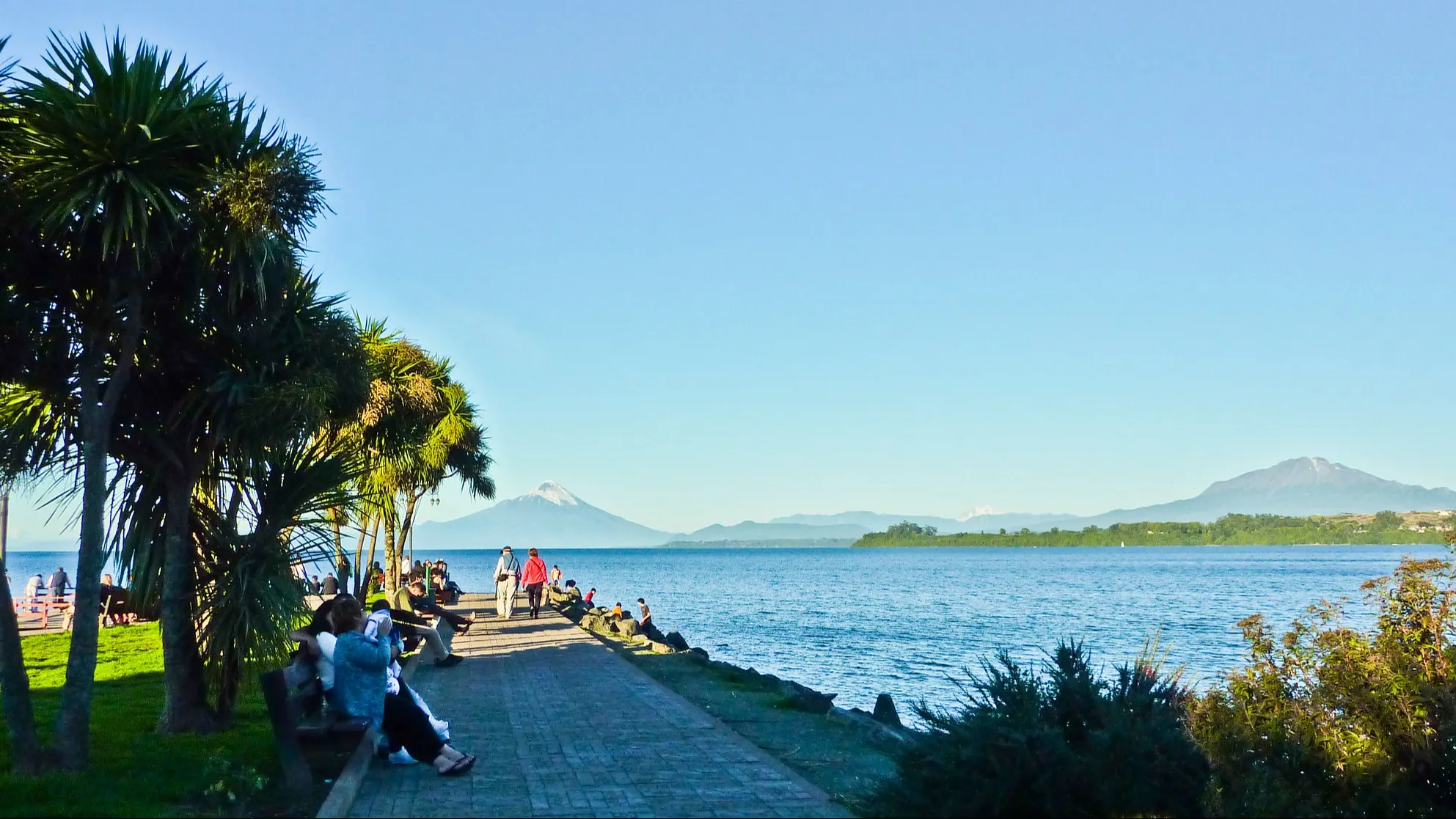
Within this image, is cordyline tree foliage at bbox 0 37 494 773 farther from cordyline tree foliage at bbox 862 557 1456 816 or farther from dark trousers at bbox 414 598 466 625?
dark trousers at bbox 414 598 466 625

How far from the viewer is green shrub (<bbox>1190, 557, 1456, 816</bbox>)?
897 centimetres

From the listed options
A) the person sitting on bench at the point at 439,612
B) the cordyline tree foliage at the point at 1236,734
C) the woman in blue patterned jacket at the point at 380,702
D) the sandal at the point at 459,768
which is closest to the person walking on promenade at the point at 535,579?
the person sitting on bench at the point at 439,612

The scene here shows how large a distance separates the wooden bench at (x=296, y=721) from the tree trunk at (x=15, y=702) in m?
1.50

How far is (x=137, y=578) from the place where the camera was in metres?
10.2

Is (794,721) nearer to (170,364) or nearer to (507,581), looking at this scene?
(170,364)

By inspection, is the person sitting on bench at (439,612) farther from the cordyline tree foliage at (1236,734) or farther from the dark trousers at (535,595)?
the cordyline tree foliage at (1236,734)

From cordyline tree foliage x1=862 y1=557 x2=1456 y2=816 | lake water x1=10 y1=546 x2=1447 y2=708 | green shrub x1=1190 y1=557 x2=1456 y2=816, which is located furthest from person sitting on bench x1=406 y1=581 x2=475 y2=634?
green shrub x1=1190 y1=557 x2=1456 y2=816

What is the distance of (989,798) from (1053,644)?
2709cm

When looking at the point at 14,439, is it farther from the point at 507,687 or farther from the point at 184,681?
the point at 507,687

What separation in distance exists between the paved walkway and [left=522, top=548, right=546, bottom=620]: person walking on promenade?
1151 centimetres

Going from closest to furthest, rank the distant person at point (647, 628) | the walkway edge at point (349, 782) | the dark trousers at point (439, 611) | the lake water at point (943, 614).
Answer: the walkway edge at point (349, 782) → the dark trousers at point (439, 611) → the lake water at point (943, 614) → the distant person at point (647, 628)

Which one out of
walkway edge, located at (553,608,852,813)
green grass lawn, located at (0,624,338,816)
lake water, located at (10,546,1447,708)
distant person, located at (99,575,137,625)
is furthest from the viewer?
lake water, located at (10,546,1447,708)

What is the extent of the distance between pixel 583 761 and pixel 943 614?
3907 cm

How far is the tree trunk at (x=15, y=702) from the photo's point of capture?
8.10 m
